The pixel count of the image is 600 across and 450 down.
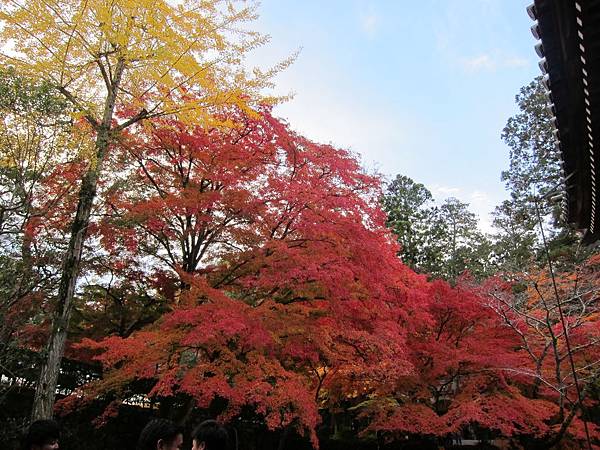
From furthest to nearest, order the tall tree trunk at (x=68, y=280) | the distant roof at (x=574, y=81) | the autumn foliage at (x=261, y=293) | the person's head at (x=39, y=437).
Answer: the autumn foliage at (x=261, y=293) < the tall tree trunk at (x=68, y=280) < the person's head at (x=39, y=437) < the distant roof at (x=574, y=81)

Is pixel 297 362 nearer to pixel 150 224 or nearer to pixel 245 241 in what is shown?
pixel 245 241

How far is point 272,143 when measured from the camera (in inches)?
387

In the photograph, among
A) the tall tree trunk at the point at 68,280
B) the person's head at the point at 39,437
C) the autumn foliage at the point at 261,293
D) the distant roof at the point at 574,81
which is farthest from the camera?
the autumn foliage at the point at 261,293

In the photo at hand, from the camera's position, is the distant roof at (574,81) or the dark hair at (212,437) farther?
the dark hair at (212,437)

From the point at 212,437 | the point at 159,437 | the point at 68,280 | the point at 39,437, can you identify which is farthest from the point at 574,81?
the point at 68,280

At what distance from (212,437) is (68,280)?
507 cm

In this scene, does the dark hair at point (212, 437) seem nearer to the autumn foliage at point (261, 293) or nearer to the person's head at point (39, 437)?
the person's head at point (39, 437)

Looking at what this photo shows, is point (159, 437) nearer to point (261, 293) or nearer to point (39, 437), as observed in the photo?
point (39, 437)

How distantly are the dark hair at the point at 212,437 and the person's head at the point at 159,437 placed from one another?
0.16 metres

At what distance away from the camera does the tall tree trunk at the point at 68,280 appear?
653cm

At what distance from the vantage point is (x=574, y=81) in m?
2.76

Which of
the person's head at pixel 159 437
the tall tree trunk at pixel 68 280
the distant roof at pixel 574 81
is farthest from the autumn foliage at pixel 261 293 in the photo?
the distant roof at pixel 574 81

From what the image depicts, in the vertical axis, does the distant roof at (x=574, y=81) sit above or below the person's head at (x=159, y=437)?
above

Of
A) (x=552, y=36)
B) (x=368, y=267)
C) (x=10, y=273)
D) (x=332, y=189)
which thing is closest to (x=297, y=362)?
(x=368, y=267)
